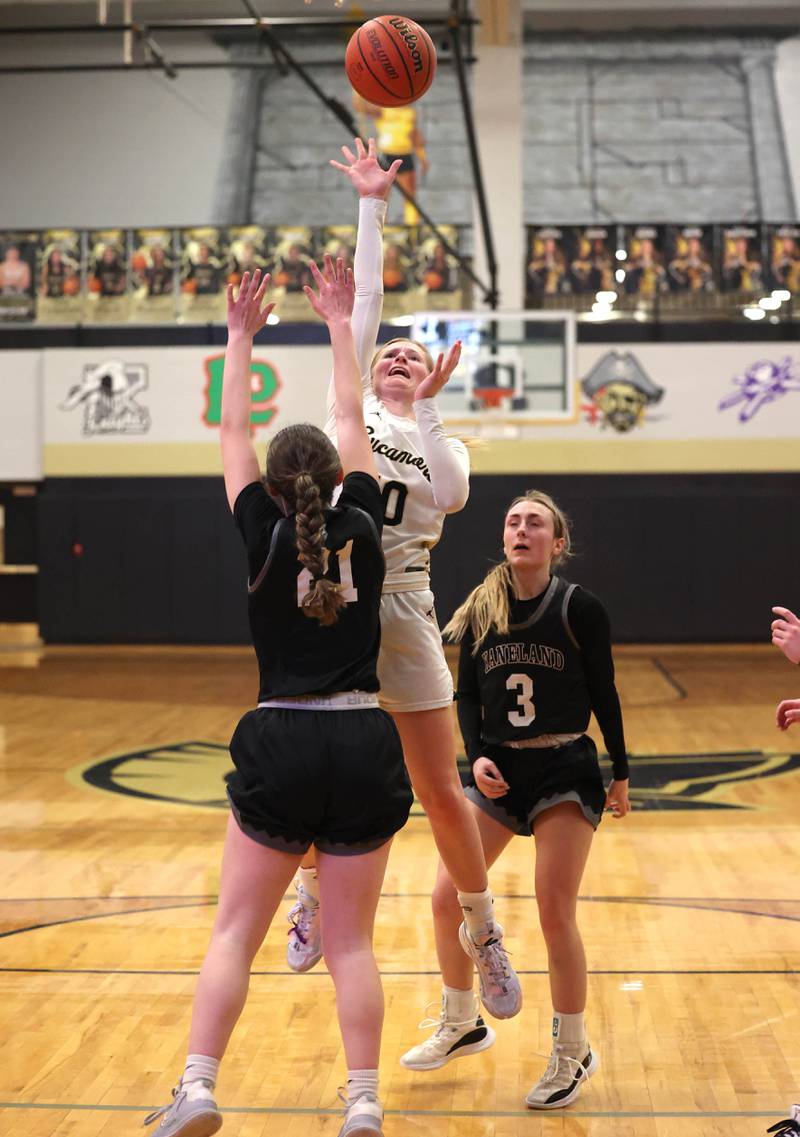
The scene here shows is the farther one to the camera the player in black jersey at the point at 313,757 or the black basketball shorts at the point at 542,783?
the black basketball shorts at the point at 542,783

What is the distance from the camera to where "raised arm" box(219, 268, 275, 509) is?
2824 mm

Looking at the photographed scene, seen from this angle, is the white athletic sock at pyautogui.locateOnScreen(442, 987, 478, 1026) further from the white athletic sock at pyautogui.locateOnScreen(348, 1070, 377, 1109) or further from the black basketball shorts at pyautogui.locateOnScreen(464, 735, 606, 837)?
the white athletic sock at pyautogui.locateOnScreen(348, 1070, 377, 1109)

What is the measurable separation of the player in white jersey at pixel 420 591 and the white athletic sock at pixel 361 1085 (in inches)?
32.3

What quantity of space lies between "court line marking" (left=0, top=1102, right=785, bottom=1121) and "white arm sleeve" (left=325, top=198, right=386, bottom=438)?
5.40ft

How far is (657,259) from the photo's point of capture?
14438 mm

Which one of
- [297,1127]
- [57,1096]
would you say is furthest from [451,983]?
[57,1096]

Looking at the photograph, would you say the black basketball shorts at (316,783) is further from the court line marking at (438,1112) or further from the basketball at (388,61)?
the basketball at (388,61)

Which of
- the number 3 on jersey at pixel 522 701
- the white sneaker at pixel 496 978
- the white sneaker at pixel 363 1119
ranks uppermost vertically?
the number 3 on jersey at pixel 522 701

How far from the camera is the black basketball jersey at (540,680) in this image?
11.2 feet

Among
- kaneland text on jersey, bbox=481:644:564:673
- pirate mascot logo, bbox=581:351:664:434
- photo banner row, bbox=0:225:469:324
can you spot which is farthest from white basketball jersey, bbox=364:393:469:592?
pirate mascot logo, bbox=581:351:664:434

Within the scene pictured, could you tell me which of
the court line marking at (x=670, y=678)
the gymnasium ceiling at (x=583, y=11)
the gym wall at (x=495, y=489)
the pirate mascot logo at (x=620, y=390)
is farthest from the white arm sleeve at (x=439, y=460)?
the gymnasium ceiling at (x=583, y=11)

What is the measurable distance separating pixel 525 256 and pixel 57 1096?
12265mm

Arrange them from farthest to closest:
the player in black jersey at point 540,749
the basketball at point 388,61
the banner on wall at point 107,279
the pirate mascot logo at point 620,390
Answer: the banner on wall at point 107,279 < the pirate mascot logo at point 620,390 < the basketball at point 388,61 < the player in black jersey at point 540,749

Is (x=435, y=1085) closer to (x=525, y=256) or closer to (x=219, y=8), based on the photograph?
(x=525, y=256)
